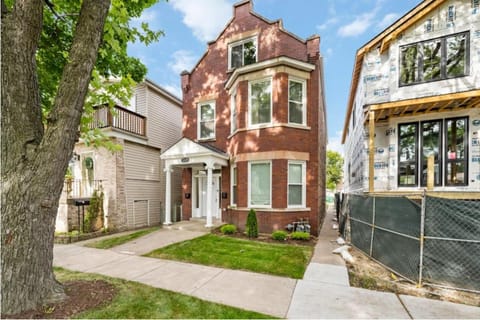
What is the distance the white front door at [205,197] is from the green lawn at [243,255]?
142 inches

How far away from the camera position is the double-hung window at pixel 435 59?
8.34m

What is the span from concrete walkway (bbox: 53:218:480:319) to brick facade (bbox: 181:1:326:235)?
8.65ft

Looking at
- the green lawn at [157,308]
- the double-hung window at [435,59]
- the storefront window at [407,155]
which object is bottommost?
the green lawn at [157,308]

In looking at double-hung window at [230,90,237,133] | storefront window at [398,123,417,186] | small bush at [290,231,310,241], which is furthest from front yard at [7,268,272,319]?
storefront window at [398,123,417,186]

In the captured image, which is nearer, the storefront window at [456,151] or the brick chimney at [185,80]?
the storefront window at [456,151]

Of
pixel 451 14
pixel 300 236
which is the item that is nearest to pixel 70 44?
pixel 300 236

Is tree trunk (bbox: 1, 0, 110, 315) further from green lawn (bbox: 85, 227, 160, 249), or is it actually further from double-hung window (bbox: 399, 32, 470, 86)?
double-hung window (bbox: 399, 32, 470, 86)

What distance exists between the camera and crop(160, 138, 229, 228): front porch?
1025 cm

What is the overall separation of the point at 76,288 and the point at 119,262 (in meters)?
1.94

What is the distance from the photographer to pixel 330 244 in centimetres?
816

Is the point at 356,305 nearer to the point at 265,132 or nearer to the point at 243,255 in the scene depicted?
the point at 243,255

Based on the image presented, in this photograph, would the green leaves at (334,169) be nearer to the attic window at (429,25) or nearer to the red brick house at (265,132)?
the red brick house at (265,132)

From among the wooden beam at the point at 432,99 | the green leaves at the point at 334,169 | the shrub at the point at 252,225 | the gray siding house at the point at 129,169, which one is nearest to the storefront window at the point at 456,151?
the wooden beam at the point at 432,99

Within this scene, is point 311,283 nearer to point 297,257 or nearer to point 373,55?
point 297,257
